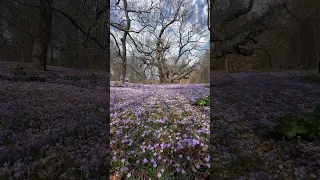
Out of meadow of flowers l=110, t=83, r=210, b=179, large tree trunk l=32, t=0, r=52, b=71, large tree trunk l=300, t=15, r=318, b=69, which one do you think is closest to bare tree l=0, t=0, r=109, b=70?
large tree trunk l=32, t=0, r=52, b=71

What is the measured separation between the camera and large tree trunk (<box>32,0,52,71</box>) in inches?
139

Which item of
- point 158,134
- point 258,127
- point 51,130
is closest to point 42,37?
point 51,130

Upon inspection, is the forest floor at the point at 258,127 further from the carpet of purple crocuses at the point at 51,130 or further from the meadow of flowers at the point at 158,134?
the carpet of purple crocuses at the point at 51,130

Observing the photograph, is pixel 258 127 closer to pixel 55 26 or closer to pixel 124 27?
pixel 124 27

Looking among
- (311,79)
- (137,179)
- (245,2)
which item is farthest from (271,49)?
(137,179)

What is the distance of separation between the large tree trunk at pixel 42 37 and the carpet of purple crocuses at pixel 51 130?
327mm

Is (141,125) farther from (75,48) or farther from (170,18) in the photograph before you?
(75,48)

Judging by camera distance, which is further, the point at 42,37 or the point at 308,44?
the point at 42,37

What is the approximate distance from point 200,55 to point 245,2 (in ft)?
4.54

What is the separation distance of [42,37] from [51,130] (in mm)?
2506

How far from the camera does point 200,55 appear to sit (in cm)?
416

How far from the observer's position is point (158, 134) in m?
2.26

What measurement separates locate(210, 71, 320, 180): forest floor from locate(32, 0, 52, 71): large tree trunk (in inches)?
140

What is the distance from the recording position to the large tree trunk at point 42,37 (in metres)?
3.53
